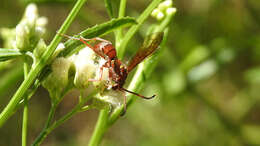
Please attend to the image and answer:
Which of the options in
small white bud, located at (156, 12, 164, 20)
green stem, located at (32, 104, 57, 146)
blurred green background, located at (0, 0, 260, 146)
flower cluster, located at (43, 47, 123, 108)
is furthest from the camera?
blurred green background, located at (0, 0, 260, 146)

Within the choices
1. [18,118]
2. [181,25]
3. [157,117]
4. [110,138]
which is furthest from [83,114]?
[181,25]

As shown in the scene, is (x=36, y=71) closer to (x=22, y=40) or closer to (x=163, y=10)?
(x=22, y=40)

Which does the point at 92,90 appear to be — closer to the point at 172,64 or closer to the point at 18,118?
the point at 172,64

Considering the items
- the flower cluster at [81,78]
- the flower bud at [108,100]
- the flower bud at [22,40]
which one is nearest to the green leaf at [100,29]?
the flower cluster at [81,78]

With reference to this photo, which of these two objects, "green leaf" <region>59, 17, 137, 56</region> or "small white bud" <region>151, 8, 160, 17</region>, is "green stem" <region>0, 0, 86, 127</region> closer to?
"green leaf" <region>59, 17, 137, 56</region>

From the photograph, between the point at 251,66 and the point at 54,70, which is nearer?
the point at 54,70

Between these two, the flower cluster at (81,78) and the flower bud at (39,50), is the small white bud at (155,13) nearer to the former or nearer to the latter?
the flower cluster at (81,78)

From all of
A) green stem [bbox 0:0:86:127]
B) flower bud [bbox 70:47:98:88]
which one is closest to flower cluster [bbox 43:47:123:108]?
flower bud [bbox 70:47:98:88]

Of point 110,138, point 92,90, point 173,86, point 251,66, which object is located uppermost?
point 92,90
